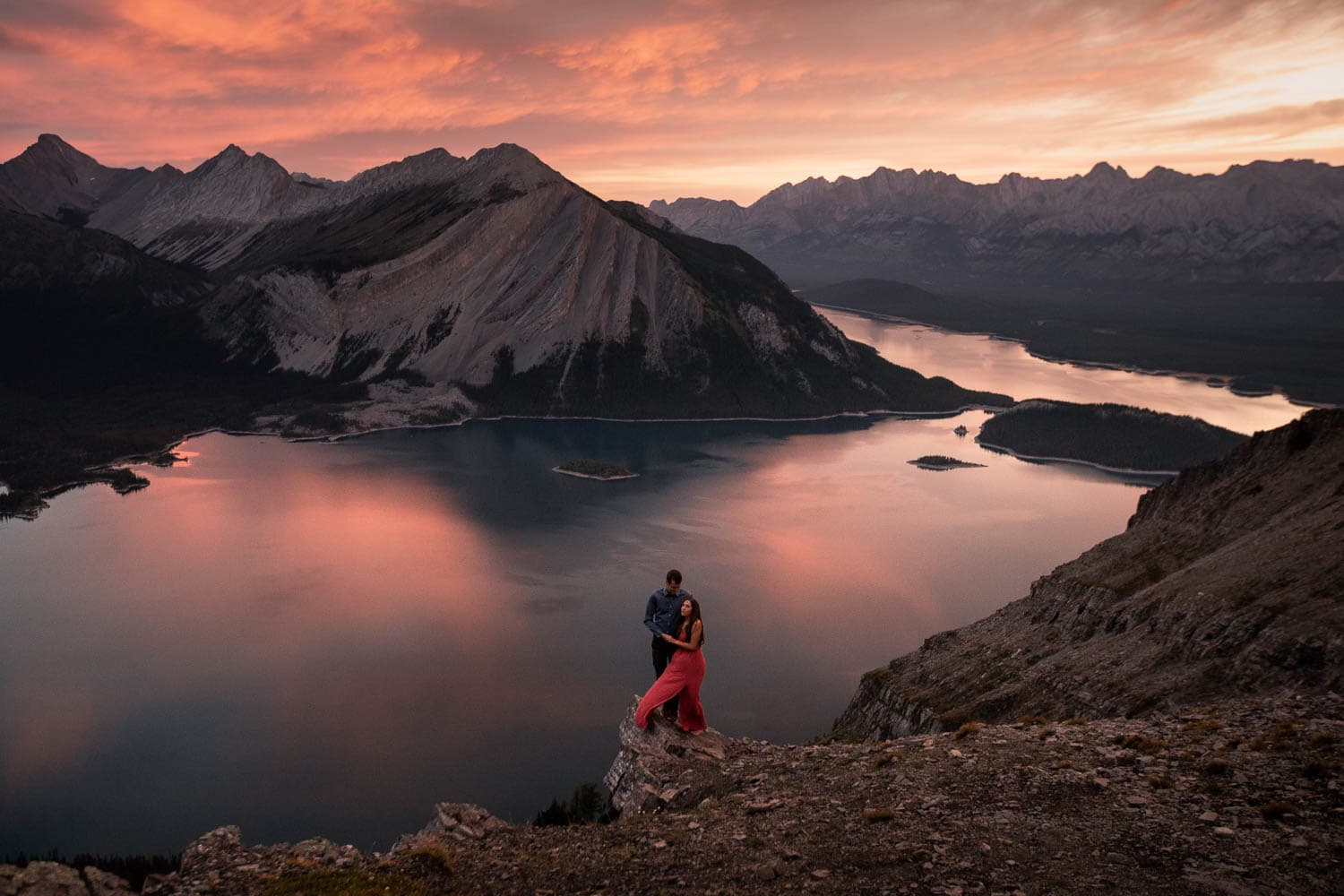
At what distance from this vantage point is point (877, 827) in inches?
910

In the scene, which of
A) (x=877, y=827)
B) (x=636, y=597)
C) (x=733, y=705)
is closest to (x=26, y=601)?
(x=636, y=597)

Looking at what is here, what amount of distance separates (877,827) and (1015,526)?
18359 cm

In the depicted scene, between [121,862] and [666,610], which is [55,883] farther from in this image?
[121,862]

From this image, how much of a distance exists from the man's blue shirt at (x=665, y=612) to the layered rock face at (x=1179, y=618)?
1940cm

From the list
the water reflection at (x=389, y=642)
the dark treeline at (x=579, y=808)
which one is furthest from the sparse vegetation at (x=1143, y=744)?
the water reflection at (x=389, y=642)

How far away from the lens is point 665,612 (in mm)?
31109

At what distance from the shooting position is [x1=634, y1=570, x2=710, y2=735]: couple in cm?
3028

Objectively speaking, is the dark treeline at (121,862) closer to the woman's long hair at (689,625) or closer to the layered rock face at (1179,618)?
the layered rock face at (1179,618)

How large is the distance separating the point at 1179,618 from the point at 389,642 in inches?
3852

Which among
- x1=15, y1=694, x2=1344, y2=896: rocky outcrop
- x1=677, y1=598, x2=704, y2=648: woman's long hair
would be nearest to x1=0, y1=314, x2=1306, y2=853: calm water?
x1=677, y1=598, x2=704, y2=648: woman's long hair

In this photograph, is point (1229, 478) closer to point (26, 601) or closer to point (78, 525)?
point (26, 601)

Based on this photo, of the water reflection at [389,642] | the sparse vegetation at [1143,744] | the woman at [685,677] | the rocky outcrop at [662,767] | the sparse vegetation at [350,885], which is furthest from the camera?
the water reflection at [389,642]

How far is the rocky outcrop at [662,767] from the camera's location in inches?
1104

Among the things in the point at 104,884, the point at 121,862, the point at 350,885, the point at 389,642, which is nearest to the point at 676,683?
the point at 350,885
